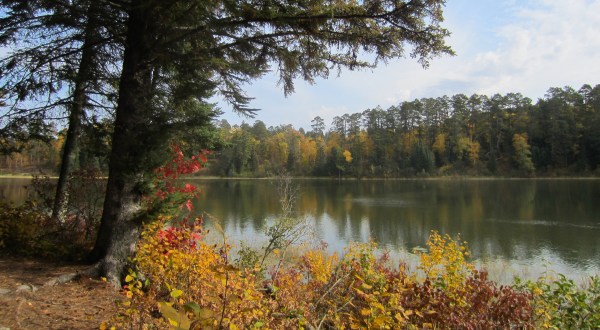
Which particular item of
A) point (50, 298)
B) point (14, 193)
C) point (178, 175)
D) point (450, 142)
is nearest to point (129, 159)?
point (178, 175)

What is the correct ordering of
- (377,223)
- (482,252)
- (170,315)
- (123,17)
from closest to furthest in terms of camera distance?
(170,315) < (123,17) < (482,252) < (377,223)

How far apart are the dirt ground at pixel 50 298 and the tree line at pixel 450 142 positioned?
4357 centimetres

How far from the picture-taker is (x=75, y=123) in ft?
21.8

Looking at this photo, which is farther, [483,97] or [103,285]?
[483,97]

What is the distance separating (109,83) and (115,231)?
2715 mm

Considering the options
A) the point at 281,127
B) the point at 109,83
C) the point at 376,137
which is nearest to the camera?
the point at 109,83

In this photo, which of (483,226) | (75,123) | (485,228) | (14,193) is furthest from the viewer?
(14,193)

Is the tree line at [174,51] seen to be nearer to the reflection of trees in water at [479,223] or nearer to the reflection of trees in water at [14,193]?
the reflection of trees in water at [14,193]

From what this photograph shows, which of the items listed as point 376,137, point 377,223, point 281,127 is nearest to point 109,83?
point 377,223

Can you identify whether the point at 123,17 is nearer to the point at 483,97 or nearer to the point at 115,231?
the point at 115,231

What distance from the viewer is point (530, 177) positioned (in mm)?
54156

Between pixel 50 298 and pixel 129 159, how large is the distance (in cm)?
151

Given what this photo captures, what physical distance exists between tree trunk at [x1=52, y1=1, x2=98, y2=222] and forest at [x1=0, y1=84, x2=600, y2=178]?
4100cm

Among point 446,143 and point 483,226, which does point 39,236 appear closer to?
point 483,226
